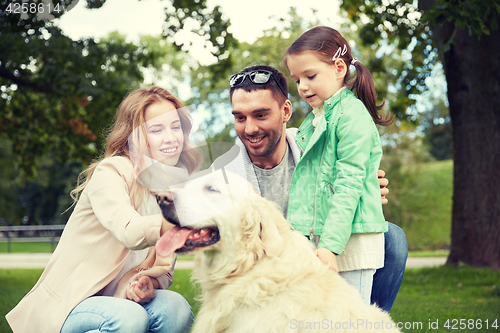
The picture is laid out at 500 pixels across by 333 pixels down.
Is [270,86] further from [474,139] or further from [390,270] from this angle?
[474,139]

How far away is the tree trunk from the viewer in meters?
8.02

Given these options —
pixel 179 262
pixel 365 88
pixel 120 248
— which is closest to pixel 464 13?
pixel 365 88

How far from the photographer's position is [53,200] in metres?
30.2

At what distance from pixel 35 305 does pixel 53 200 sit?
101ft

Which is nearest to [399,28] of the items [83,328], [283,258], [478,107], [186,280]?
[478,107]

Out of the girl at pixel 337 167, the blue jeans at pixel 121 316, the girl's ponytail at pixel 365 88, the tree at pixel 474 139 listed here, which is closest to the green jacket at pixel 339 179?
the girl at pixel 337 167

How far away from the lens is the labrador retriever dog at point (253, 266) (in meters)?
2.10

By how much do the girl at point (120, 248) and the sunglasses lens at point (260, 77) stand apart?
0.68 meters

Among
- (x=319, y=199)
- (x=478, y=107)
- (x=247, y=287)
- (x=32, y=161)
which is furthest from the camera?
(x=32, y=161)

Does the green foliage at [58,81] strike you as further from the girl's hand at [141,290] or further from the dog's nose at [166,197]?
the dog's nose at [166,197]

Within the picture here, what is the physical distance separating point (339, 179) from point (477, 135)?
23.2ft

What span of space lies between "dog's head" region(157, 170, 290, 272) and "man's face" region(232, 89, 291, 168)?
0.89m

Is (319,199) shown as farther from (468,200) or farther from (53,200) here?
(53,200)

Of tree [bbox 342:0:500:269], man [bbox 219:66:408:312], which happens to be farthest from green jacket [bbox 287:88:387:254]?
tree [bbox 342:0:500:269]
